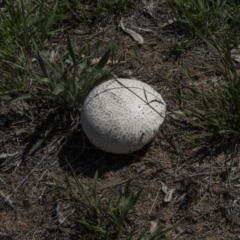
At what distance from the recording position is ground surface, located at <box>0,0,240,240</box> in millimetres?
2760

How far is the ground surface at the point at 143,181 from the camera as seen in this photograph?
276cm

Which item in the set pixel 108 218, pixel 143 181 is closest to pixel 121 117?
pixel 143 181

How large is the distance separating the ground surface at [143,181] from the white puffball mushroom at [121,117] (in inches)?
5.1

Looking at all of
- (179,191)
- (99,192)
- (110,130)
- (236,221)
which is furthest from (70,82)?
(236,221)

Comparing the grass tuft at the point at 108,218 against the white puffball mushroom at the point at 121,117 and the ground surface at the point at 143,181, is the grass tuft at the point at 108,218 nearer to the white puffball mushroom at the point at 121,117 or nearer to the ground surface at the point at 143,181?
the ground surface at the point at 143,181

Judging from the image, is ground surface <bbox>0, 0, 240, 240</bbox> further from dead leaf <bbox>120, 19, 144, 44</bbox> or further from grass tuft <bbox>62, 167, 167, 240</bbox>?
dead leaf <bbox>120, 19, 144, 44</bbox>

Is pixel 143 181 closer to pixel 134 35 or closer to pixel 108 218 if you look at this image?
pixel 108 218

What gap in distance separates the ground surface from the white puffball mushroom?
129mm

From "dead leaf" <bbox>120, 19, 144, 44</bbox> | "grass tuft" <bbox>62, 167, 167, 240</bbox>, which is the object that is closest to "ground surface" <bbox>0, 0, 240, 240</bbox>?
"grass tuft" <bbox>62, 167, 167, 240</bbox>

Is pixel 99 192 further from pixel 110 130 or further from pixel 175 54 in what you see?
pixel 175 54

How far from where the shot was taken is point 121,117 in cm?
281

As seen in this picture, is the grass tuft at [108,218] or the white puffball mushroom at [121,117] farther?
the white puffball mushroom at [121,117]

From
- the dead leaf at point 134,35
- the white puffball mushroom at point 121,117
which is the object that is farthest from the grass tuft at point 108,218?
the dead leaf at point 134,35

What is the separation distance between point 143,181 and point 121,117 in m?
0.34
